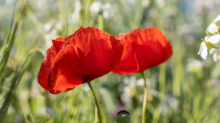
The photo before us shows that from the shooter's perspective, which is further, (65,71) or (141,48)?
(141,48)

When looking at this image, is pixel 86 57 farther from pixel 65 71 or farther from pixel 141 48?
pixel 141 48

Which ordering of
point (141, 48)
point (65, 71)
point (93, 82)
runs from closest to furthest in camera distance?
point (65, 71)
point (141, 48)
point (93, 82)

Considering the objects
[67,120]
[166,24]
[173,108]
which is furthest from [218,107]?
[166,24]

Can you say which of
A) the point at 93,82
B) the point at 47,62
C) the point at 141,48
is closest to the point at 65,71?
the point at 47,62

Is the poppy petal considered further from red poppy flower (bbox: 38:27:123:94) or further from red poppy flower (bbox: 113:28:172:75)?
red poppy flower (bbox: 113:28:172:75)

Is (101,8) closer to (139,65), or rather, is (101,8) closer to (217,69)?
(139,65)

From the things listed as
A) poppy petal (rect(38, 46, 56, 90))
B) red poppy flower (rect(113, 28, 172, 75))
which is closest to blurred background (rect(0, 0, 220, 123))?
poppy petal (rect(38, 46, 56, 90))
